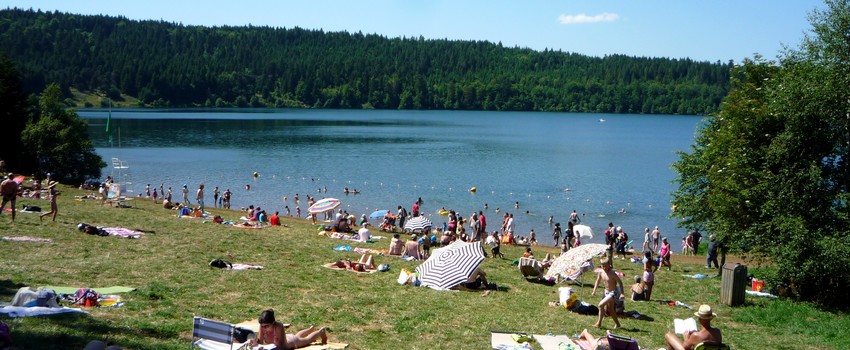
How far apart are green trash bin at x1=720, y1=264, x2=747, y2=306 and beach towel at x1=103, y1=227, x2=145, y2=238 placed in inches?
645

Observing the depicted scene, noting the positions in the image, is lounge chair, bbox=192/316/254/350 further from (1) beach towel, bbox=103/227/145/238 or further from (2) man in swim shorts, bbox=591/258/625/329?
(1) beach towel, bbox=103/227/145/238

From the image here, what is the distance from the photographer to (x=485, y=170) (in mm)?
72625

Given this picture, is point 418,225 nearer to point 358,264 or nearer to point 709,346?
point 358,264

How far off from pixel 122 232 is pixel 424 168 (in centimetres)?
5280

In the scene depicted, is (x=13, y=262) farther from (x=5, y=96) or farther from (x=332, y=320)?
(x=5, y=96)

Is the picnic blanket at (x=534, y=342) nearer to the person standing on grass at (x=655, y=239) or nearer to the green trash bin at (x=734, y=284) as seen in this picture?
the green trash bin at (x=734, y=284)

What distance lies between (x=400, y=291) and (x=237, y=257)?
5.45 metres

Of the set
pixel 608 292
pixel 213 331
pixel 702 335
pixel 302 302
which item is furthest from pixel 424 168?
pixel 213 331

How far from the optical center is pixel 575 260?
16.0 m

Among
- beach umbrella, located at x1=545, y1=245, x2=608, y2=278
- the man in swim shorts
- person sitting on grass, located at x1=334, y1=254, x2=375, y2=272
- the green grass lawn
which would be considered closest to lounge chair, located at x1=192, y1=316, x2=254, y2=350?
the green grass lawn

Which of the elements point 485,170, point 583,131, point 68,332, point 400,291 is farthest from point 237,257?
point 583,131

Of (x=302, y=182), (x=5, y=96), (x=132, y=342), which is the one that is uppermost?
(x=5, y=96)

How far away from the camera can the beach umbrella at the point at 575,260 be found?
15.7m

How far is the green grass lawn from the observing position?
36.6 ft
